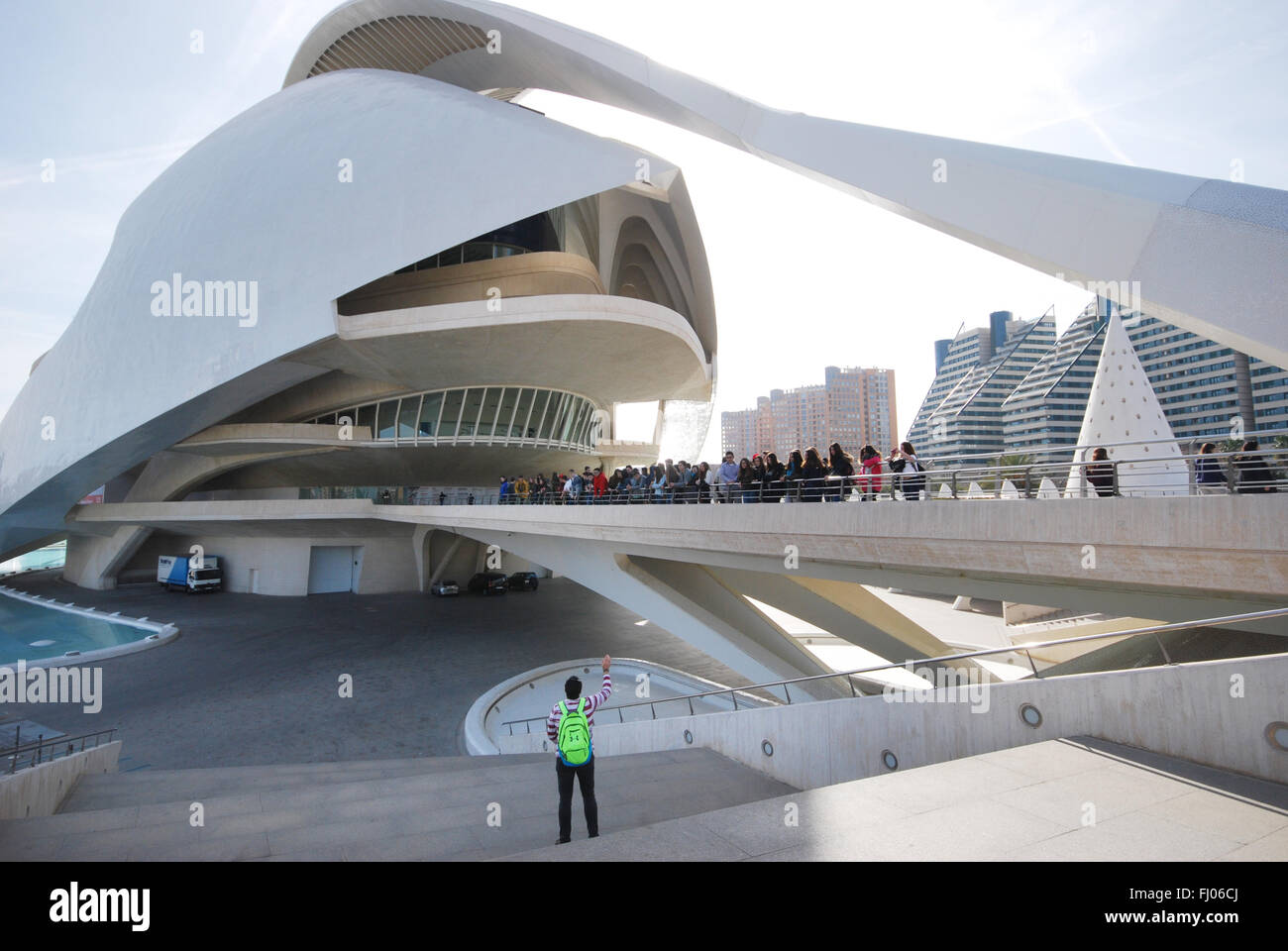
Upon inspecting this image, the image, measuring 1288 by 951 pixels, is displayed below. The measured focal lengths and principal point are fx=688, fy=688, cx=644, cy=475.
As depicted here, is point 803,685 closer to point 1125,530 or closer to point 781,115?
point 1125,530

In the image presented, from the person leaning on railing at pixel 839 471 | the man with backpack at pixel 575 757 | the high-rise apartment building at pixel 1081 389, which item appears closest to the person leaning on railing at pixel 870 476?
the person leaning on railing at pixel 839 471

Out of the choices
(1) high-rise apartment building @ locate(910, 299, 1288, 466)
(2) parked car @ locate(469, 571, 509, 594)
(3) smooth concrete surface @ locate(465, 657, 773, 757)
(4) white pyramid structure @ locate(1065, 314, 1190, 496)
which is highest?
(1) high-rise apartment building @ locate(910, 299, 1288, 466)

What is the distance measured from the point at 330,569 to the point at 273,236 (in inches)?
477

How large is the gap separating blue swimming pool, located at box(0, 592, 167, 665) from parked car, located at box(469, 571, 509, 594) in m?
10.1

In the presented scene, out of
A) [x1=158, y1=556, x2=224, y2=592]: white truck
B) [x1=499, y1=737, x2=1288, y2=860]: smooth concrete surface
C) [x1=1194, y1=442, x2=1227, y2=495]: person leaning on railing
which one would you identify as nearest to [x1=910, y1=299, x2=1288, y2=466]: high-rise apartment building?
[x1=1194, y1=442, x2=1227, y2=495]: person leaning on railing

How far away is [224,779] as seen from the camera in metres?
7.55

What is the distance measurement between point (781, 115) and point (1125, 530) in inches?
315

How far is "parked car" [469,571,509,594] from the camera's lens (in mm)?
25438

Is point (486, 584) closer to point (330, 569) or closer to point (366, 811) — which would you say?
point (330, 569)

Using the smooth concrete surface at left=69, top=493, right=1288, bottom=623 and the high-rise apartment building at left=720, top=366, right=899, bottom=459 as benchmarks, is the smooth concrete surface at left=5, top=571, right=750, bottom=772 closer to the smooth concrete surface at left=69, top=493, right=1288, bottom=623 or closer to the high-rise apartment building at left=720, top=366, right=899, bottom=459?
the smooth concrete surface at left=69, top=493, right=1288, bottom=623

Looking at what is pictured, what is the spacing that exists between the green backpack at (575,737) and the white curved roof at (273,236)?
567 inches

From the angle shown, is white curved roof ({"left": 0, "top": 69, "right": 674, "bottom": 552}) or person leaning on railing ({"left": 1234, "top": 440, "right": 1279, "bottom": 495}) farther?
white curved roof ({"left": 0, "top": 69, "right": 674, "bottom": 552})

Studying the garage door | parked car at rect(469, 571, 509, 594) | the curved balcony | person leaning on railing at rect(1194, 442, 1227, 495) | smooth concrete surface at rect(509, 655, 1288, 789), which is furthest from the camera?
parked car at rect(469, 571, 509, 594)

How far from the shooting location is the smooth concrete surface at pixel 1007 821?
2.66 metres
